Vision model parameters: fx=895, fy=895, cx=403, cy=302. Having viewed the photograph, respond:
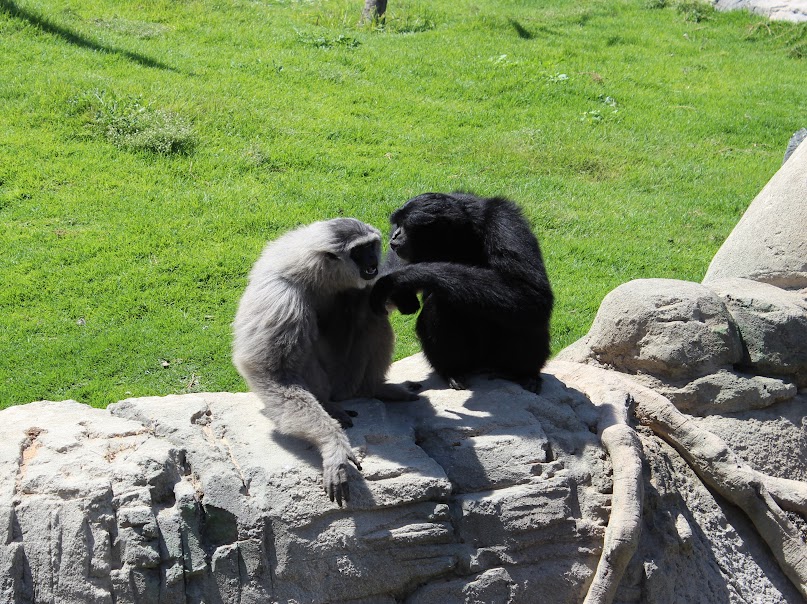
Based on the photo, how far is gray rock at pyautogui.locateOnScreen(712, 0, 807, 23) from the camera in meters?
17.8

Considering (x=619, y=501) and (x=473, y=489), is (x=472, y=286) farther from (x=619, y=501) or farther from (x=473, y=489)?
(x=619, y=501)

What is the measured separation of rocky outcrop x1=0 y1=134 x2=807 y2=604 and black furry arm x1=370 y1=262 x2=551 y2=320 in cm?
55

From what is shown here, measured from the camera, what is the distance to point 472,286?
5.77 metres

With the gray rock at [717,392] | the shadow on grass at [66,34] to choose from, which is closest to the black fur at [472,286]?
the gray rock at [717,392]

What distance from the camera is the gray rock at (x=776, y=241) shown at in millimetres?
7449

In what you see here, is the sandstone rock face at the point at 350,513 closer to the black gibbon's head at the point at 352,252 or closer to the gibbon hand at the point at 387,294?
the gibbon hand at the point at 387,294

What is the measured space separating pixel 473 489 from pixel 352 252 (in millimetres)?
1613

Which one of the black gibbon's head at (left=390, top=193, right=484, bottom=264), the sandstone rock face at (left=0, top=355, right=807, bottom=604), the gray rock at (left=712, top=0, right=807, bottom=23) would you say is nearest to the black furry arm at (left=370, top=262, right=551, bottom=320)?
the black gibbon's head at (left=390, top=193, right=484, bottom=264)

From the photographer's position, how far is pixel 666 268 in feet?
32.2

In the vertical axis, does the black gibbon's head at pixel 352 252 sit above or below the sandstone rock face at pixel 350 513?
above

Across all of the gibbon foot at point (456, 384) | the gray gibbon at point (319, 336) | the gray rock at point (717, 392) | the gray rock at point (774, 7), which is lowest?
the gibbon foot at point (456, 384)

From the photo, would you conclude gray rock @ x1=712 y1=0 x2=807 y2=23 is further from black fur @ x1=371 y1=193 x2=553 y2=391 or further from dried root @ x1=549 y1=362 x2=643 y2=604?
dried root @ x1=549 y1=362 x2=643 y2=604

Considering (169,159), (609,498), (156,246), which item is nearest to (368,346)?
(609,498)

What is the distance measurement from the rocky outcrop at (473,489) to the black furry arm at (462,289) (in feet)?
1.82
